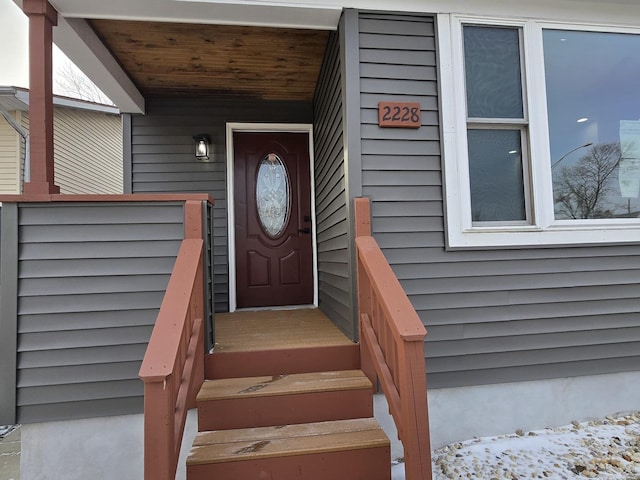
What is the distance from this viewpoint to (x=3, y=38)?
11148 mm

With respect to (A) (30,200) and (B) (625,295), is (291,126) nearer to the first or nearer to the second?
(A) (30,200)

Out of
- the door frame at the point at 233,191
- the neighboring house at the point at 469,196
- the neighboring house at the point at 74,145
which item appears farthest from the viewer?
the neighboring house at the point at 74,145

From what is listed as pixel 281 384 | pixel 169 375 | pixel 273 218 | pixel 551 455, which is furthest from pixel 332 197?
pixel 551 455

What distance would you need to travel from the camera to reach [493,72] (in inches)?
99.1

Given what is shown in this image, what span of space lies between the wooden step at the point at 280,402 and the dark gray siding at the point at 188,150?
68.8 inches

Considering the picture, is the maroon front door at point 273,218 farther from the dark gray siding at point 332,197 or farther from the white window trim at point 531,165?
the white window trim at point 531,165

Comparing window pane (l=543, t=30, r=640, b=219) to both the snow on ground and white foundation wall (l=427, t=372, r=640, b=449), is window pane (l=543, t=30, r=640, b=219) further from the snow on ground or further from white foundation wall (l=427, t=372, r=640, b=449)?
the snow on ground

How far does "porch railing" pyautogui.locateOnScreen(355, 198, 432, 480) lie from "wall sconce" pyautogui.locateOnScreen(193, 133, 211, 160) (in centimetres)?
213

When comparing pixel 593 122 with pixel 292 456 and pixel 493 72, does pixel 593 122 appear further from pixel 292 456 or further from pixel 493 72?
pixel 292 456

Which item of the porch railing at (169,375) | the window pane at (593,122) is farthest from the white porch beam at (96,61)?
the window pane at (593,122)

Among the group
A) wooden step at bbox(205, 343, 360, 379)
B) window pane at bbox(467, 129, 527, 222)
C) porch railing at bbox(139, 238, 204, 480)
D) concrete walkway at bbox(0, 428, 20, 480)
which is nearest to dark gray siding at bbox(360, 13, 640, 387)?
window pane at bbox(467, 129, 527, 222)

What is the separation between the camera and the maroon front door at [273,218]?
3812 millimetres

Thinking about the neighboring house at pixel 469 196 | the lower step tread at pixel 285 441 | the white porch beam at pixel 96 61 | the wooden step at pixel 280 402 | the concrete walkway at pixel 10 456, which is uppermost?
the white porch beam at pixel 96 61

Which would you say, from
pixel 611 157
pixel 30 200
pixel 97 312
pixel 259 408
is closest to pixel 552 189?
pixel 611 157
